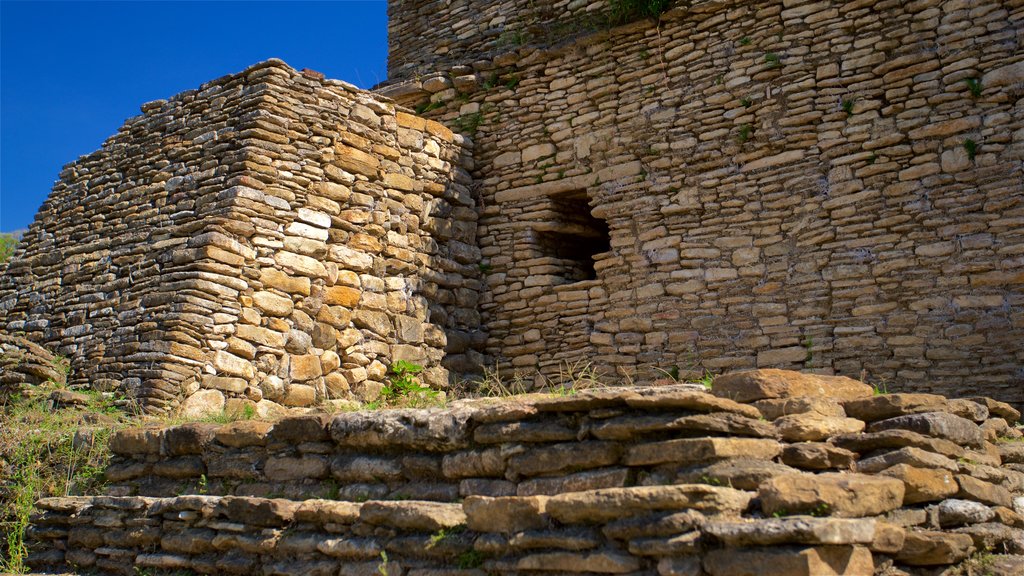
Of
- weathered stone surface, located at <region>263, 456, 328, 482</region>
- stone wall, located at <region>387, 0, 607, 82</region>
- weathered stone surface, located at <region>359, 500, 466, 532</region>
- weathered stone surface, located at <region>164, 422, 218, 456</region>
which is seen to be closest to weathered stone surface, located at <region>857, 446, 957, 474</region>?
weathered stone surface, located at <region>359, 500, 466, 532</region>

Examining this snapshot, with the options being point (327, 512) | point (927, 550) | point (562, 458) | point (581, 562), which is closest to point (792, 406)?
point (927, 550)

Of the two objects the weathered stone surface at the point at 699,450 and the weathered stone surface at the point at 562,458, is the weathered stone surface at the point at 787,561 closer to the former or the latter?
the weathered stone surface at the point at 699,450

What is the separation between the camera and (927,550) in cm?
367

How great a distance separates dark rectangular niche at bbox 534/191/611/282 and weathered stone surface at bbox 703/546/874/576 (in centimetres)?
592

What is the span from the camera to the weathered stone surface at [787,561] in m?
3.09

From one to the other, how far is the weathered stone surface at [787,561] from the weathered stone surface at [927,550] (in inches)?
20.0

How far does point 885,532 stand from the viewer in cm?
350

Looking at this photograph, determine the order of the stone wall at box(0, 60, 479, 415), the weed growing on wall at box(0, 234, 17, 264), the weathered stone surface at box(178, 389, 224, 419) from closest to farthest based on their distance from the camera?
the weathered stone surface at box(178, 389, 224, 419) < the stone wall at box(0, 60, 479, 415) < the weed growing on wall at box(0, 234, 17, 264)

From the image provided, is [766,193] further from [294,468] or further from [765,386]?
[294,468]

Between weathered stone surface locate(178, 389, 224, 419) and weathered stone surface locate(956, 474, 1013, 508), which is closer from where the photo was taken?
weathered stone surface locate(956, 474, 1013, 508)

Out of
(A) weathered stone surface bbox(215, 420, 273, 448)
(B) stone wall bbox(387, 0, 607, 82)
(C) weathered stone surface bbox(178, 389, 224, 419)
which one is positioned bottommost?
(A) weathered stone surface bbox(215, 420, 273, 448)

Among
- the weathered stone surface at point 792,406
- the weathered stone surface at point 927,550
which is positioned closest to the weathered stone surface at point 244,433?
the weathered stone surface at point 792,406

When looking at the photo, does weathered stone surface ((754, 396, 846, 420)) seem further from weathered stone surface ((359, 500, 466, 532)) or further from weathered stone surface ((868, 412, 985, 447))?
weathered stone surface ((359, 500, 466, 532))

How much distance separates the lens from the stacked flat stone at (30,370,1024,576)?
339 centimetres
